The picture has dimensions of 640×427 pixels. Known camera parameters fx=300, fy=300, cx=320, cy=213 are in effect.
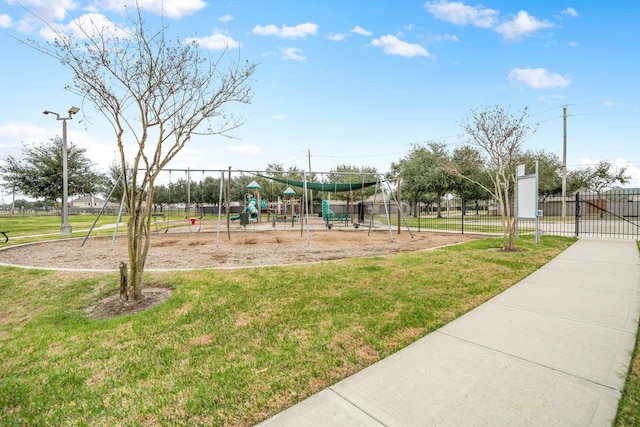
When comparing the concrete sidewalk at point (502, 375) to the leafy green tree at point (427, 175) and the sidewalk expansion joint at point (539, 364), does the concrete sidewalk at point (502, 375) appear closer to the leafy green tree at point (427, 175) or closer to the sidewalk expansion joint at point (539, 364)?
the sidewalk expansion joint at point (539, 364)

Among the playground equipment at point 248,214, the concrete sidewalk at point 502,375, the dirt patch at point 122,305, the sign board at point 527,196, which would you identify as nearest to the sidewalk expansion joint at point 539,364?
the concrete sidewalk at point 502,375

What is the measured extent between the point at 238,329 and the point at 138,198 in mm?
2280

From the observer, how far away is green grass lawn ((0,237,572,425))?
1.98 meters

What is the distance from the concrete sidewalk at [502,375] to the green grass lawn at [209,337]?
21 centimetres

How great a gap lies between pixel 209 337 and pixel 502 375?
2539mm

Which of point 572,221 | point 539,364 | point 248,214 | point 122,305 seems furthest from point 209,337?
point 572,221

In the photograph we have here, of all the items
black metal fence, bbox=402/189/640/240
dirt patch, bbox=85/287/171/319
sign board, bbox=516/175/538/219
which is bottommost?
dirt patch, bbox=85/287/171/319

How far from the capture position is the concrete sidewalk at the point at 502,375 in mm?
1780

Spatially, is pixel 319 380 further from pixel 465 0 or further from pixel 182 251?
pixel 465 0

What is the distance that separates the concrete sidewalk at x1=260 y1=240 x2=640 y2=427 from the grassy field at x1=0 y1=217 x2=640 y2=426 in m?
0.14

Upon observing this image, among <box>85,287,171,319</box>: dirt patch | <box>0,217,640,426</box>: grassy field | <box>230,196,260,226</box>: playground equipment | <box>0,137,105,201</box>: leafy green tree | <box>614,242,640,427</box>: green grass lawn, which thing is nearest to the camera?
<box>614,242,640,427</box>: green grass lawn

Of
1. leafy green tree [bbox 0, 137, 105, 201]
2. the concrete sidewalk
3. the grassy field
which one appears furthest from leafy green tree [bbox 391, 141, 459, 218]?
leafy green tree [bbox 0, 137, 105, 201]

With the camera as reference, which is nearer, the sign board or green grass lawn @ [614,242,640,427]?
green grass lawn @ [614,242,640,427]

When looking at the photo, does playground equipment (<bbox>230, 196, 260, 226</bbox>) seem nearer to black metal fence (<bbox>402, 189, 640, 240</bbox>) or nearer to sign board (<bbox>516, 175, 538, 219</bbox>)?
black metal fence (<bbox>402, 189, 640, 240</bbox>)
